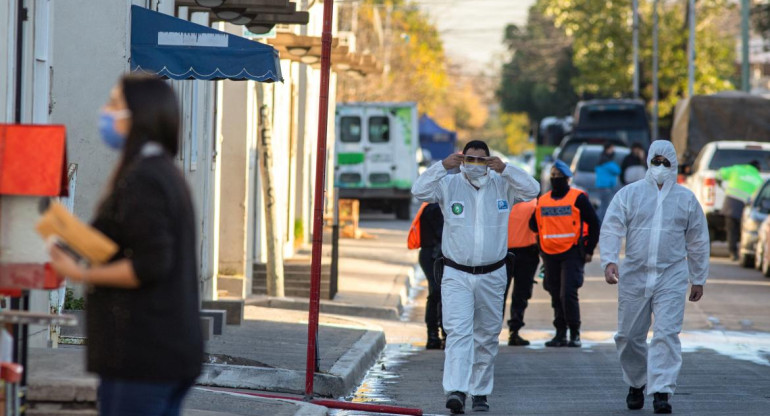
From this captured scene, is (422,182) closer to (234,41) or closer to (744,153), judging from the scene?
(234,41)

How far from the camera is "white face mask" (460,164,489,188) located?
32.7 ft

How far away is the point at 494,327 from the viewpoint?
997cm

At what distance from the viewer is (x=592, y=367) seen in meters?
12.6

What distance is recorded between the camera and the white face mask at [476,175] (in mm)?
9977

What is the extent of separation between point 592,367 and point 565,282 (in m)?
1.73

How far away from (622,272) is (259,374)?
267cm

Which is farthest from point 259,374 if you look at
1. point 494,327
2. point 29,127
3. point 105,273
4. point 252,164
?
point 252,164

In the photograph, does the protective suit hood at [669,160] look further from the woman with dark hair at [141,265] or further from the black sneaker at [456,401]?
the woman with dark hair at [141,265]

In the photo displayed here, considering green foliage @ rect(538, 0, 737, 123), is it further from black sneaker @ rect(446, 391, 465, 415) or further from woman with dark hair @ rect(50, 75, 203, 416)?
woman with dark hair @ rect(50, 75, 203, 416)

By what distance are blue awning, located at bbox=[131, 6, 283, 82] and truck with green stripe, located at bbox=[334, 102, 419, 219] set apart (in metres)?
25.4

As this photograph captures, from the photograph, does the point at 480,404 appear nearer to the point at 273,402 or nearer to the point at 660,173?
the point at 273,402

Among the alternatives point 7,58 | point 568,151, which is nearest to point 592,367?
point 7,58

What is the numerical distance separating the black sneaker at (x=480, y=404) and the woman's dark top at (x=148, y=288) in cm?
537

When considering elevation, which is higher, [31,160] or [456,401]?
[31,160]
